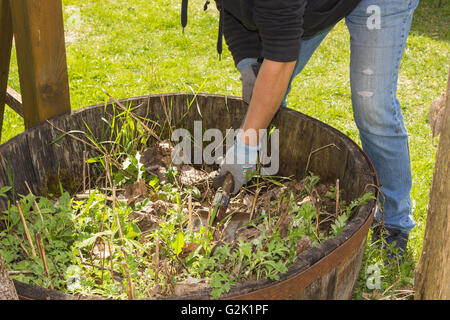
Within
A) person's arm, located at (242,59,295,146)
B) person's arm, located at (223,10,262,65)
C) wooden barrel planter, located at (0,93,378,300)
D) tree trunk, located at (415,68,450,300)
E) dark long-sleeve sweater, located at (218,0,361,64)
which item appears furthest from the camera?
person's arm, located at (223,10,262,65)

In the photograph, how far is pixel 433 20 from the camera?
5.89 metres

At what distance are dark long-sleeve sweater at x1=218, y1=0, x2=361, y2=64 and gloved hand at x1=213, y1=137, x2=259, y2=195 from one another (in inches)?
15.4

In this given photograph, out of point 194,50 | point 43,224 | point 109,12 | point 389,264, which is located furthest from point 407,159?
point 109,12

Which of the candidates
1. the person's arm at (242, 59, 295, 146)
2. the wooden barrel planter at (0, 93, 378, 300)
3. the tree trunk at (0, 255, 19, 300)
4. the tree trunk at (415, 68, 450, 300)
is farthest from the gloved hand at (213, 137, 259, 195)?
Answer: the tree trunk at (0, 255, 19, 300)

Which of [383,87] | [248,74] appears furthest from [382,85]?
[248,74]

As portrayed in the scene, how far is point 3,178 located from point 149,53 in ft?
9.92

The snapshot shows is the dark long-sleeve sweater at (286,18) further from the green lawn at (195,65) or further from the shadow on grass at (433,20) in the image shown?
the shadow on grass at (433,20)

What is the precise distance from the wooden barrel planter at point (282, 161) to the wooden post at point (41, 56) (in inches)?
4.5

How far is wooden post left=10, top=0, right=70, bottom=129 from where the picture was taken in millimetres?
2057

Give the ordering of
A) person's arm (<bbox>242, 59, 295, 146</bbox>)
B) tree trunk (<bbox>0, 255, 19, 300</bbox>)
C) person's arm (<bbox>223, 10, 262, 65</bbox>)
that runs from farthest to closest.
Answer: person's arm (<bbox>223, 10, 262, 65</bbox>) < person's arm (<bbox>242, 59, 295, 146</bbox>) < tree trunk (<bbox>0, 255, 19, 300</bbox>)

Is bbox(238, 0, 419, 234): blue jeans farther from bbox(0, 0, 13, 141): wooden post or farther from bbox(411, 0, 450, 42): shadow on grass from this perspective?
bbox(411, 0, 450, 42): shadow on grass

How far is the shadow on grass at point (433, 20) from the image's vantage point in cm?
549

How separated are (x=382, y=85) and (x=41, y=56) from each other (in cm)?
140

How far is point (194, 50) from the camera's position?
15.7 ft
